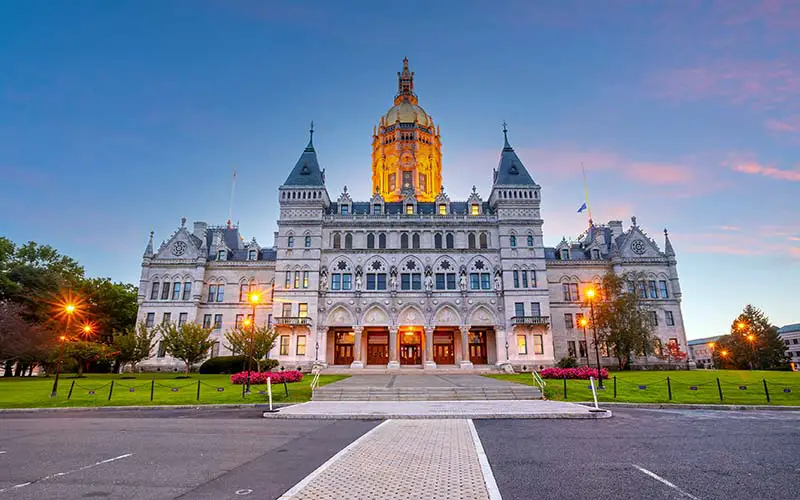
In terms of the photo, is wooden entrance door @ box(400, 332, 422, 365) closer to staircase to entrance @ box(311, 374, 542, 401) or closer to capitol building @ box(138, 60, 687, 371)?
capitol building @ box(138, 60, 687, 371)

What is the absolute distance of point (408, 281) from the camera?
4847 cm

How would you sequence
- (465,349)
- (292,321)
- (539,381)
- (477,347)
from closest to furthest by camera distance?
(539,381) < (292,321) < (465,349) < (477,347)

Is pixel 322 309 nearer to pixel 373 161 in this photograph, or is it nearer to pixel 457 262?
pixel 457 262

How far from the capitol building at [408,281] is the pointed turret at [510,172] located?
0.52 ft

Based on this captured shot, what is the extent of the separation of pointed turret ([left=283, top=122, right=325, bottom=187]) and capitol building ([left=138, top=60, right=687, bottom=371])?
19 centimetres

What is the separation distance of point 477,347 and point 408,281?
11.7 meters

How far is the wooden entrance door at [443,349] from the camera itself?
49.5 meters

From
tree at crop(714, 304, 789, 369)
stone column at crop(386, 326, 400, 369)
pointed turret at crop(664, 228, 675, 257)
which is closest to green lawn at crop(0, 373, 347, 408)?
stone column at crop(386, 326, 400, 369)

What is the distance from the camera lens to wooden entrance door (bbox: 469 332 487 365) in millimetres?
49375

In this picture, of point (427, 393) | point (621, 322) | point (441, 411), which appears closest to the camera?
point (441, 411)

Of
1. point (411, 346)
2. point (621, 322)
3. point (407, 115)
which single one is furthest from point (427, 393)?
point (407, 115)

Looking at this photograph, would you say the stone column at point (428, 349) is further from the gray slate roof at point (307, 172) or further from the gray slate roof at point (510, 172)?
the gray slate roof at point (307, 172)

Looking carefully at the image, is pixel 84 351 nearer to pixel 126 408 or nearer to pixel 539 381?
pixel 126 408

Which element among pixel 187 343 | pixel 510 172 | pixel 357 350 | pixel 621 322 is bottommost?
pixel 357 350
